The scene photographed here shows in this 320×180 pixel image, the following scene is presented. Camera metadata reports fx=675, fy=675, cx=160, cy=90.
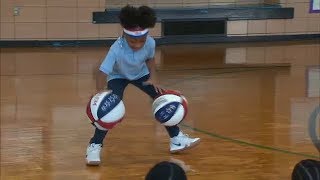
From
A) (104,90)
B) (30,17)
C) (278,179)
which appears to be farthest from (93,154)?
(30,17)

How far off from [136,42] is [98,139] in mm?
702

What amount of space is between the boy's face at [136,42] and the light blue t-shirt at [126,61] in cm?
5

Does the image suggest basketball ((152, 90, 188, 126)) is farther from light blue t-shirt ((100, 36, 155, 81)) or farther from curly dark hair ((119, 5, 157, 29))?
curly dark hair ((119, 5, 157, 29))

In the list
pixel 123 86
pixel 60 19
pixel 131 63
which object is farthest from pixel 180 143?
pixel 60 19

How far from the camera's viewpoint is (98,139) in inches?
178

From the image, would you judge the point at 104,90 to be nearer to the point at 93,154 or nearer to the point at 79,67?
the point at 93,154

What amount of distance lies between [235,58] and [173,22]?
1912 millimetres

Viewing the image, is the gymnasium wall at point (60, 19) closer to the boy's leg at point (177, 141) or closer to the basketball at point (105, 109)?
the boy's leg at point (177, 141)

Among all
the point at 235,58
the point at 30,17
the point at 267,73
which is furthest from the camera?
the point at 30,17

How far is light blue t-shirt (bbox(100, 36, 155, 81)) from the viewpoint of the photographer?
443 centimetres

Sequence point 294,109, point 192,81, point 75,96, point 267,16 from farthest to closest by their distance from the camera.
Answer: point 267,16, point 192,81, point 75,96, point 294,109

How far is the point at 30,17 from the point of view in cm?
1073

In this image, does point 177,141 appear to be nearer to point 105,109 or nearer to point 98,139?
point 98,139

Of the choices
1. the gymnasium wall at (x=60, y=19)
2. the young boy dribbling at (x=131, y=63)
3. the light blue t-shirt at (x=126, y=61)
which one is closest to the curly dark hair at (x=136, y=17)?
the young boy dribbling at (x=131, y=63)
